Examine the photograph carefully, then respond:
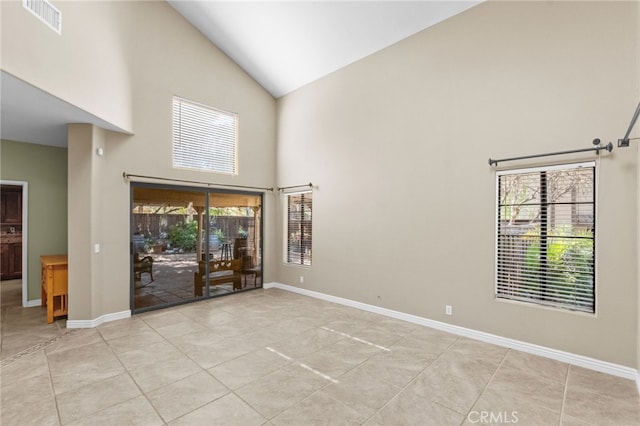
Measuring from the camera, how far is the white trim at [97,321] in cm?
412

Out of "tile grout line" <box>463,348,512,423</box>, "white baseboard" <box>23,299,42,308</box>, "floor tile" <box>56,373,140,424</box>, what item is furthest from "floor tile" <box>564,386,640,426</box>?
"white baseboard" <box>23,299,42,308</box>

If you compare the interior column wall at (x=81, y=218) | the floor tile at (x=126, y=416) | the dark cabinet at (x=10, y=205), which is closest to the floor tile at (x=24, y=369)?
the interior column wall at (x=81, y=218)

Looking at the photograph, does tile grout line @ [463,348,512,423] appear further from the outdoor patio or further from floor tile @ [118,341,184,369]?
the outdoor patio

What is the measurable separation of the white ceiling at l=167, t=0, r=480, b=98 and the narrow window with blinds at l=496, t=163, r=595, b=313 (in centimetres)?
240

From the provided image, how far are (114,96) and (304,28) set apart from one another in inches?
113

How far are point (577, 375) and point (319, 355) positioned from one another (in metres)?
2.51

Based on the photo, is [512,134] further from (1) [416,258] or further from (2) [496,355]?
(2) [496,355]

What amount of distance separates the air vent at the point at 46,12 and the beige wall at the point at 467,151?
12.3 ft

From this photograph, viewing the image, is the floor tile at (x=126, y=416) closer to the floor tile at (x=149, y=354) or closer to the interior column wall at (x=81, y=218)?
the floor tile at (x=149, y=354)

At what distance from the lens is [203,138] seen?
5543 mm

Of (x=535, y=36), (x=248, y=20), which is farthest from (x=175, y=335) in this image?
(x=535, y=36)

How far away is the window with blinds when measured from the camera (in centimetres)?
522

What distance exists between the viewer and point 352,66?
204 inches

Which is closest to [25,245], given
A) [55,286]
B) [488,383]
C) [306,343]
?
[55,286]
